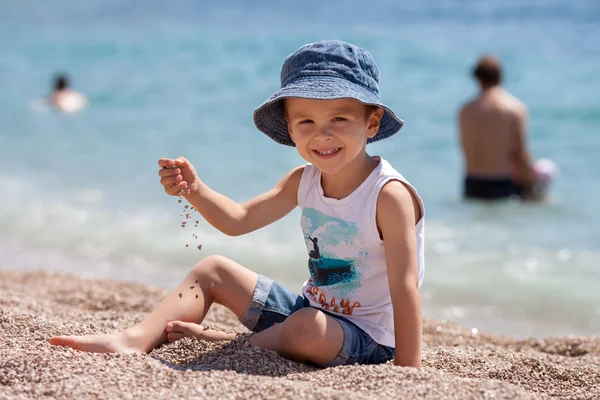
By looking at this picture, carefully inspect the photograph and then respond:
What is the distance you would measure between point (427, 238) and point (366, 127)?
11.2 feet

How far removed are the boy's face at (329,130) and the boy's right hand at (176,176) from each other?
413 millimetres

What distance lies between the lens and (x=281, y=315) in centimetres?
298

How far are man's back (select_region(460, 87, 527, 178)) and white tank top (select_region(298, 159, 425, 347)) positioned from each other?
16.4ft

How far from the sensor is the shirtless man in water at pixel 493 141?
7.60m

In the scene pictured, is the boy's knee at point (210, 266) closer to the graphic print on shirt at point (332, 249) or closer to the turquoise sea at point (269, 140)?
the graphic print on shirt at point (332, 249)

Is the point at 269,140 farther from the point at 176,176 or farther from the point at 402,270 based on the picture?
the point at 402,270

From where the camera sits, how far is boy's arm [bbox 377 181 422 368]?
8.61 ft

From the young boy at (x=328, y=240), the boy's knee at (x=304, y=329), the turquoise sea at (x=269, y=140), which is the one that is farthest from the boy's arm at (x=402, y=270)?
the turquoise sea at (x=269, y=140)

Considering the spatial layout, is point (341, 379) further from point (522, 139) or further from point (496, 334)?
point (522, 139)

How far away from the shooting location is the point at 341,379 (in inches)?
98.5

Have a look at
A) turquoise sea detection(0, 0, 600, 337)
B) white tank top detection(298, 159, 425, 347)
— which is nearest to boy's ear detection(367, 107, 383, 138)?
white tank top detection(298, 159, 425, 347)

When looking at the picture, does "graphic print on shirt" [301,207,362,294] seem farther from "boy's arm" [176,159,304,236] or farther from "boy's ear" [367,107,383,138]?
"boy's ear" [367,107,383,138]

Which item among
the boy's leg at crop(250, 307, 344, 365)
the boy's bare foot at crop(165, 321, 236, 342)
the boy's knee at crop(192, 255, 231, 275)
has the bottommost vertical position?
the boy's bare foot at crop(165, 321, 236, 342)

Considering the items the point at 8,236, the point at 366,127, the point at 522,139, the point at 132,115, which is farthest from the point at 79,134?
the point at 366,127
